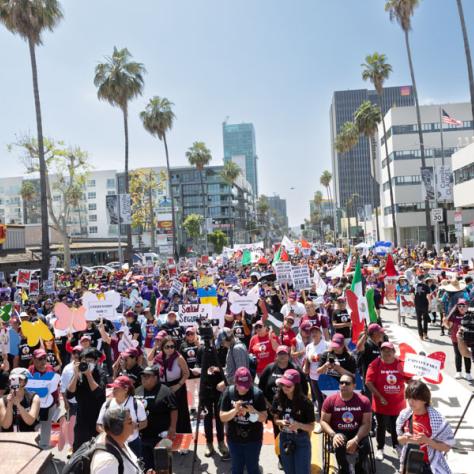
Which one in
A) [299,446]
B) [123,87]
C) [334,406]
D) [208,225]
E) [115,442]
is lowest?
[299,446]

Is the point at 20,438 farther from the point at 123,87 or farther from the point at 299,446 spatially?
the point at 123,87

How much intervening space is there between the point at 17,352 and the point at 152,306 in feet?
27.2

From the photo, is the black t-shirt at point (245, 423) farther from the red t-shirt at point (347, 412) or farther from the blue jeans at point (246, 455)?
the red t-shirt at point (347, 412)

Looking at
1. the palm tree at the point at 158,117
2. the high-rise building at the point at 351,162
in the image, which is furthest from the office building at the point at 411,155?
the high-rise building at the point at 351,162

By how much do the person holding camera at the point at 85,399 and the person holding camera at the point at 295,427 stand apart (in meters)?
2.20

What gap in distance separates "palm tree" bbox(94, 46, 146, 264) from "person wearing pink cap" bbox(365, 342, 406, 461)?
3218 cm

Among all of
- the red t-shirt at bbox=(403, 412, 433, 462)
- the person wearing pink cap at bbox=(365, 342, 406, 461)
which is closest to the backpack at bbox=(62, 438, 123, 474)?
the red t-shirt at bbox=(403, 412, 433, 462)

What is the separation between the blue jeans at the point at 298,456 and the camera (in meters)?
5.05

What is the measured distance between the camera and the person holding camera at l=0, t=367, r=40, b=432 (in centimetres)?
583

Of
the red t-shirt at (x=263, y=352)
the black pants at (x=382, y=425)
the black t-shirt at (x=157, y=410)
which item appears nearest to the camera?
the black t-shirt at (x=157, y=410)

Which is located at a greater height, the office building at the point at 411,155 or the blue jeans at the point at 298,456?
the office building at the point at 411,155

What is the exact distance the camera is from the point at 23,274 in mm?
18906

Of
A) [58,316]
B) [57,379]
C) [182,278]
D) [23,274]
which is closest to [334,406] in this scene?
[57,379]

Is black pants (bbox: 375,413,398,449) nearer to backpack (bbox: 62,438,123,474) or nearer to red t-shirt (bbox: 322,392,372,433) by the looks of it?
red t-shirt (bbox: 322,392,372,433)
